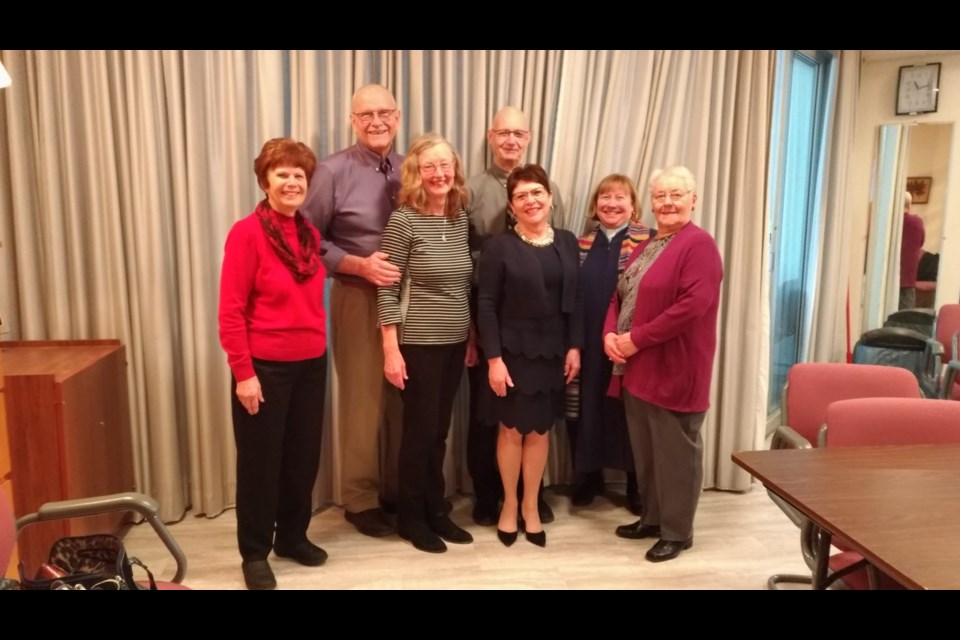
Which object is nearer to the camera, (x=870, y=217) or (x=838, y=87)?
(x=838, y=87)

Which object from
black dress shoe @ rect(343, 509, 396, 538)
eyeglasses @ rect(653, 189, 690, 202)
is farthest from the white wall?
black dress shoe @ rect(343, 509, 396, 538)

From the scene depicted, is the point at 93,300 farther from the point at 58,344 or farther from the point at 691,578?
the point at 691,578

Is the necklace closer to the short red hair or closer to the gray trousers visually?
the gray trousers

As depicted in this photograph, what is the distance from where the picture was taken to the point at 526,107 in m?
2.94

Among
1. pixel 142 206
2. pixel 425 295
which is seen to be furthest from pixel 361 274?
pixel 142 206

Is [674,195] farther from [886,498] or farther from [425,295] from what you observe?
[886,498]

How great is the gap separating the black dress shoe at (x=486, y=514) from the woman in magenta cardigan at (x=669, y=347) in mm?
604

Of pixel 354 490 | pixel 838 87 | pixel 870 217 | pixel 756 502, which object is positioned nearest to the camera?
pixel 354 490

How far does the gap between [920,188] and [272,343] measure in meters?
3.77

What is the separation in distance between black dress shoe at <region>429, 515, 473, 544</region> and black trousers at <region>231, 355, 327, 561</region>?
501 millimetres

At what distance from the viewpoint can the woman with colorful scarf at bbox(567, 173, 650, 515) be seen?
9.08 feet
